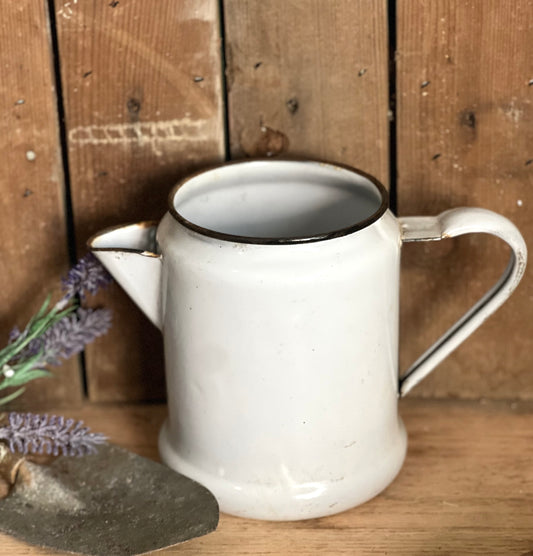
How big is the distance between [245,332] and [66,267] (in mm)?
226

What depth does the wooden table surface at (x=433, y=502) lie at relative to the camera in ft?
2.28

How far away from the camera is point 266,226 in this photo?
0.77 meters

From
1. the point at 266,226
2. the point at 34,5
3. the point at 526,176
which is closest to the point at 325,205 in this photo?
the point at 266,226

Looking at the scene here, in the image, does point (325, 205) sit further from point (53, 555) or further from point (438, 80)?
point (53, 555)

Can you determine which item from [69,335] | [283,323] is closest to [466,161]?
[283,323]

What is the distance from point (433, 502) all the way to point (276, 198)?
258 millimetres

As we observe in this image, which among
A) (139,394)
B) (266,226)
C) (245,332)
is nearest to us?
(245,332)

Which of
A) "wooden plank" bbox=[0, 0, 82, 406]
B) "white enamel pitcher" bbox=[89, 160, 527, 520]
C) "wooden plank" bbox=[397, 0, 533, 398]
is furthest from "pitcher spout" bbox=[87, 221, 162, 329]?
"wooden plank" bbox=[397, 0, 533, 398]

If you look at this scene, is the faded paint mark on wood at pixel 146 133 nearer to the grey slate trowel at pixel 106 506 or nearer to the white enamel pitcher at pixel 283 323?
the white enamel pitcher at pixel 283 323

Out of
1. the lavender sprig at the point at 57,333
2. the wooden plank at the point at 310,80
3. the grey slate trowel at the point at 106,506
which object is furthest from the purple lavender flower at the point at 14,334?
the wooden plank at the point at 310,80

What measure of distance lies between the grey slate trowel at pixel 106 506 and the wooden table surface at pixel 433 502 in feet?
0.05

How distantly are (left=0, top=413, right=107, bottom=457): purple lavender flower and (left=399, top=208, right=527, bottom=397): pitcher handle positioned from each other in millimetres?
245

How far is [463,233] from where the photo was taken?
722 millimetres

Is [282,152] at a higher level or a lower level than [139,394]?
higher
